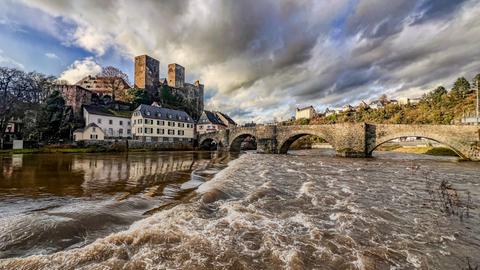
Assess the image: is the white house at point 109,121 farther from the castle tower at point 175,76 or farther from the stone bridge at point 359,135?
the castle tower at point 175,76

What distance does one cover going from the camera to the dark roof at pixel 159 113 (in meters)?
46.3

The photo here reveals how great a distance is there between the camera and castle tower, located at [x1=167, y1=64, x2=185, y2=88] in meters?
80.8

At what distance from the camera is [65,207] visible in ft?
18.8

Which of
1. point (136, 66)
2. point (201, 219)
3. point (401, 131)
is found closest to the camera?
point (201, 219)

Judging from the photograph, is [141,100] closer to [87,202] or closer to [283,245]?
[87,202]

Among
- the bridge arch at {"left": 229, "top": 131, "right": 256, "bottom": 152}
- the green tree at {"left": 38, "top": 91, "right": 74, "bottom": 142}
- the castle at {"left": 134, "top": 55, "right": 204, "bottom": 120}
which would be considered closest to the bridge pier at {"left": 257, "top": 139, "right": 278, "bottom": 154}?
the bridge arch at {"left": 229, "top": 131, "right": 256, "bottom": 152}

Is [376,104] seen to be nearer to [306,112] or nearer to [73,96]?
[306,112]

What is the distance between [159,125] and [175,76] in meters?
38.1

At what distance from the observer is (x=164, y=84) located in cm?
7131

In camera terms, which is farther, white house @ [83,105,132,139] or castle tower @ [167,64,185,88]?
castle tower @ [167,64,185,88]

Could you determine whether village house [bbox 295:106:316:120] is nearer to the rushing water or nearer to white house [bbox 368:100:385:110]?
white house [bbox 368:100:385:110]

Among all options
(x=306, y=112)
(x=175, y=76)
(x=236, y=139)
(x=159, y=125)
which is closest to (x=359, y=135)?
(x=236, y=139)

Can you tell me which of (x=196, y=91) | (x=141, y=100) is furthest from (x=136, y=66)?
(x=196, y=91)

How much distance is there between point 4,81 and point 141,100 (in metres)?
28.0
